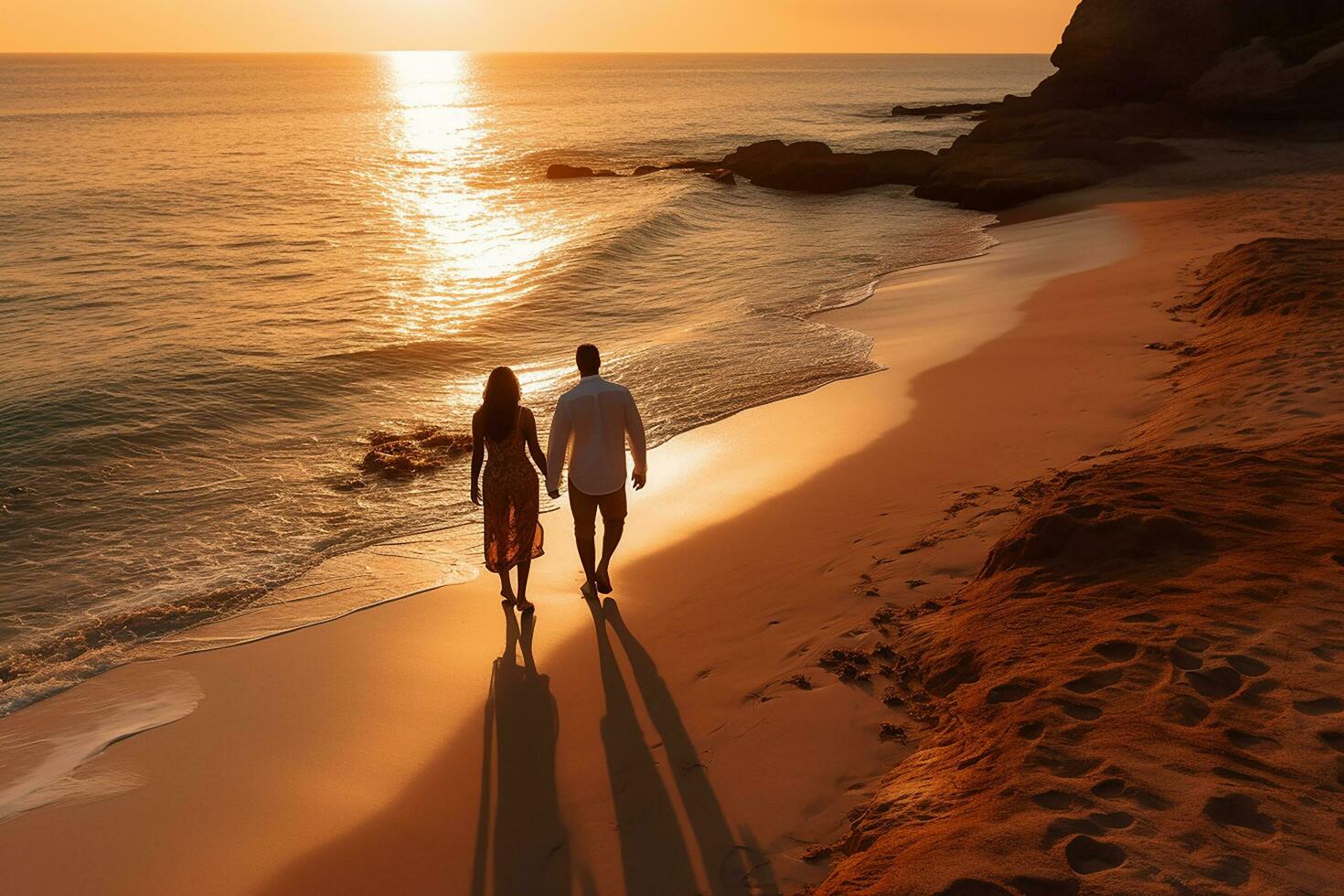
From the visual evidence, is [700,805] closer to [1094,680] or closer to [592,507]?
[1094,680]

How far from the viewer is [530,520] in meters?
6.63

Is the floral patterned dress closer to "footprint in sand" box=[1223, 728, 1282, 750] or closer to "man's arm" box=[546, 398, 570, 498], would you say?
"man's arm" box=[546, 398, 570, 498]

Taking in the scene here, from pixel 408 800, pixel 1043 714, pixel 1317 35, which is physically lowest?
pixel 408 800

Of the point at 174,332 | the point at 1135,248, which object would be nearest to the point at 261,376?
the point at 174,332

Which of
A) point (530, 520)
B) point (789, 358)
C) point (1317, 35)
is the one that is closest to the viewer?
point (530, 520)

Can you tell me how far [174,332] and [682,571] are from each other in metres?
13.4

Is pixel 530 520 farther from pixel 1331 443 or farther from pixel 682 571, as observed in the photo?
pixel 1331 443

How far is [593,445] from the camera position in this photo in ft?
20.9

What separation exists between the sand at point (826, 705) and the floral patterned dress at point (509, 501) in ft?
1.49

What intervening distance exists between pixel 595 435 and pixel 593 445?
2.9 inches

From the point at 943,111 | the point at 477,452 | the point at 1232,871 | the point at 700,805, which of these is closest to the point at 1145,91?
the point at 943,111

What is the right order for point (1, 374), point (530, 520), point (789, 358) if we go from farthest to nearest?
point (1, 374), point (789, 358), point (530, 520)

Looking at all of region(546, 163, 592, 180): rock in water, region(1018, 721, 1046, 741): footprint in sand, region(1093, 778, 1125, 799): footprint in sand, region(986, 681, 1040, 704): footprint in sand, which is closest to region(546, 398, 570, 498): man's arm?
region(986, 681, 1040, 704): footprint in sand

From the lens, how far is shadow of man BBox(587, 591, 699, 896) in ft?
13.0
